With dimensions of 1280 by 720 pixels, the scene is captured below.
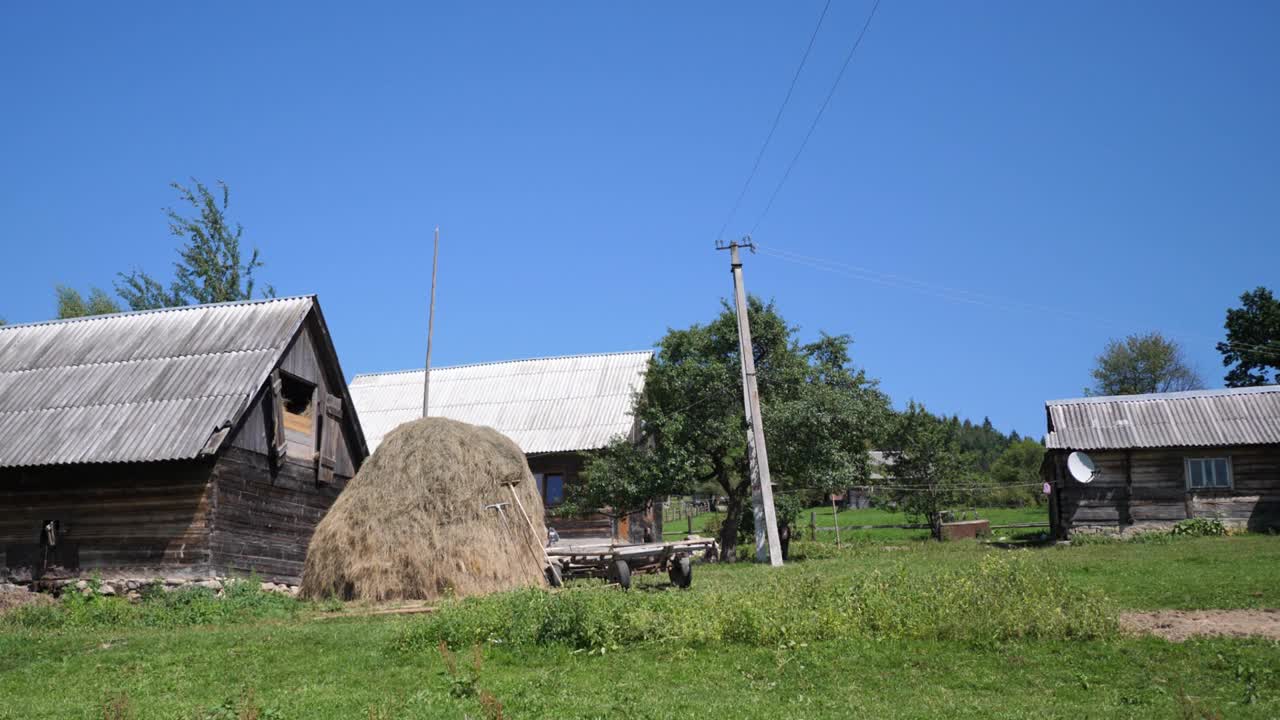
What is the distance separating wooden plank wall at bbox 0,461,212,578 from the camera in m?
21.7

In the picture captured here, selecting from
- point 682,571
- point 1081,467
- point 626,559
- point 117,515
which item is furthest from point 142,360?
point 1081,467

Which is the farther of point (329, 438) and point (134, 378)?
point (329, 438)

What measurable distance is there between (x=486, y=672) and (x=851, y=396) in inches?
929

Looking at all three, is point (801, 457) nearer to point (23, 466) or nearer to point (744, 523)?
point (744, 523)

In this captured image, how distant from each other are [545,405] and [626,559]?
2163 cm

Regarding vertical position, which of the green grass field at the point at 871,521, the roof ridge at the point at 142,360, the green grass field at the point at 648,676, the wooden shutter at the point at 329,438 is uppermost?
the roof ridge at the point at 142,360

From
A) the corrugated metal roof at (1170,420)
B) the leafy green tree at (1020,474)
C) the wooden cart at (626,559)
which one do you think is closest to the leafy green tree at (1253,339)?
the leafy green tree at (1020,474)

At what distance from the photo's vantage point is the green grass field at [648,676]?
9.56 meters

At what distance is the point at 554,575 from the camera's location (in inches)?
818

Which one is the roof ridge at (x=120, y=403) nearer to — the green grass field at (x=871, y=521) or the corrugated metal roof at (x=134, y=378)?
the corrugated metal roof at (x=134, y=378)

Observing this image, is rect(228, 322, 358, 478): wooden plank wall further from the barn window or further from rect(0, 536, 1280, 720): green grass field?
rect(0, 536, 1280, 720): green grass field

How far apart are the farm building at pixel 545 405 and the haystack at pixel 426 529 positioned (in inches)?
611

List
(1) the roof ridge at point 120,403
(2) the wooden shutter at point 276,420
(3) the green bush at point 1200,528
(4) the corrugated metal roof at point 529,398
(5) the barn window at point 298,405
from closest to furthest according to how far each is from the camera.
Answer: (1) the roof ridge at point 120,403, (2) the wooden shutter at point 276,420, (5) the barn window at point 298,405, (3) the green bush at point 1200,528, (4) the corrugated metal roof at point 529,398

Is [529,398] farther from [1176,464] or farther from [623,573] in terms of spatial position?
[1176,464]
